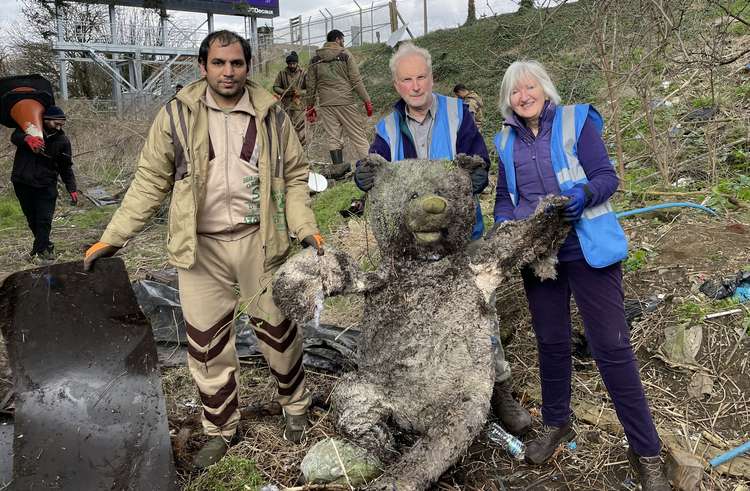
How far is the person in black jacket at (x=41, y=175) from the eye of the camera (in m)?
6.49

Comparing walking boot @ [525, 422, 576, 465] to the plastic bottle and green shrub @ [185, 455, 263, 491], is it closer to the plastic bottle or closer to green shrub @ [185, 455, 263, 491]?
the plastic bottle

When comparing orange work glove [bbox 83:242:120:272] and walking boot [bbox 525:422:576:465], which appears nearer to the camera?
orange work glove [bbox 83:242:120:272]

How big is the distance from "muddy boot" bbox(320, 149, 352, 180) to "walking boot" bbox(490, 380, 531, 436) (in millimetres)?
6064

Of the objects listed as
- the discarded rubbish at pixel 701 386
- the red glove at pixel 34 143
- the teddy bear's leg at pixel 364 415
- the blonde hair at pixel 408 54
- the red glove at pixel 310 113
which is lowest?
the discarded rubbish at pixel 701 386

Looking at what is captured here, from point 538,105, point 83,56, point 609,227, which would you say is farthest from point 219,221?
point 83,56

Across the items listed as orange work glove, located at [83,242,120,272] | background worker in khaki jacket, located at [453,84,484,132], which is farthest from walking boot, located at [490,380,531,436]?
background worker in khaki jacket, located at [453,84,484,132]

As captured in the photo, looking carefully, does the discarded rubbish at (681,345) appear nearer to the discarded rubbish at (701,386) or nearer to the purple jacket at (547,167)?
the discarded rubbish at (701,386)

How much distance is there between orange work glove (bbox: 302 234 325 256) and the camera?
2.67 m

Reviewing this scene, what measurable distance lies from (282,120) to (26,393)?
181 centimetres

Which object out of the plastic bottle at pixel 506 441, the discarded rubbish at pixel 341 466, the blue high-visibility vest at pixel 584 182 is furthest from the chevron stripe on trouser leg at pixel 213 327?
the blue high-visibility vest at pixel 584 182

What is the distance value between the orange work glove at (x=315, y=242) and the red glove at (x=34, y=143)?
5.14m

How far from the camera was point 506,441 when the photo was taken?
2910 mm

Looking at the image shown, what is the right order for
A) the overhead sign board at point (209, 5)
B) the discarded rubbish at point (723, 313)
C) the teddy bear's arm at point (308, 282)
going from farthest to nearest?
1. the overhead sign board at point (209, 5)
2. the discarded rubbish at point (723, 313)
3. the teddy bear's arm at point (308, 282)

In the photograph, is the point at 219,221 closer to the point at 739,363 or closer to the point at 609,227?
the point at 609,227
